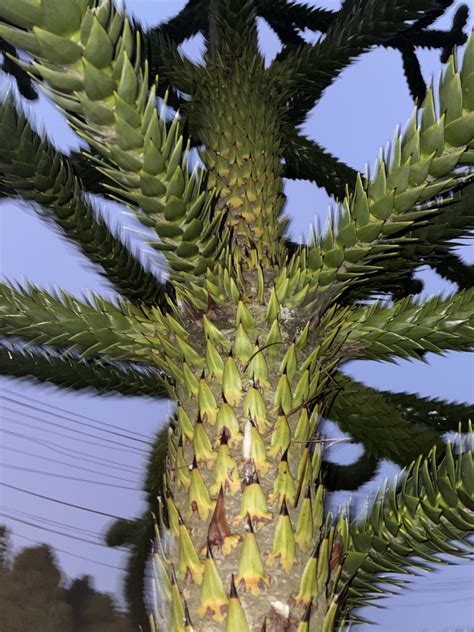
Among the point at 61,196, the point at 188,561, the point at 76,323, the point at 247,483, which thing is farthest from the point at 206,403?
the point at 61,196

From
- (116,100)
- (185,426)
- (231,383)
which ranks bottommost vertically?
(185,426)

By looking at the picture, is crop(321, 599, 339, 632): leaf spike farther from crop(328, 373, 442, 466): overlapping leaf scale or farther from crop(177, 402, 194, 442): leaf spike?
crop(328, 373, 442, 466): overlapping leaf scale

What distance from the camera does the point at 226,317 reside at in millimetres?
1333

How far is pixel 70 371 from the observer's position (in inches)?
79.8

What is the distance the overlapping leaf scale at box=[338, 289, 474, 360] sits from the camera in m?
1.43

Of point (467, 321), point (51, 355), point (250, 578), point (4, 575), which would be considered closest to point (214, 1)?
point (51, 355)

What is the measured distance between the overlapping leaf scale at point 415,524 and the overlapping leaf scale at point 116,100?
65 cm

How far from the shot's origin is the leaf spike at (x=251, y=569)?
1019 mm

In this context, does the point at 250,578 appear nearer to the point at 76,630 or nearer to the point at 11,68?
the point at 11,68

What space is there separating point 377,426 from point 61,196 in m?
A: 1.28

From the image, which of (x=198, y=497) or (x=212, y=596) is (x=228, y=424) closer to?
(x=198, y=497)

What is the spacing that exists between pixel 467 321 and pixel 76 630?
1006 cm

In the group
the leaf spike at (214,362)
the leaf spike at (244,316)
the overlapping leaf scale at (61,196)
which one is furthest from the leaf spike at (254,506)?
the overlapping leaf scale at (61,196)

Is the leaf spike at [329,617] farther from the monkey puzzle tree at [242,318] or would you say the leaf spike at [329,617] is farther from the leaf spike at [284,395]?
the leaf spike at [284,395]
